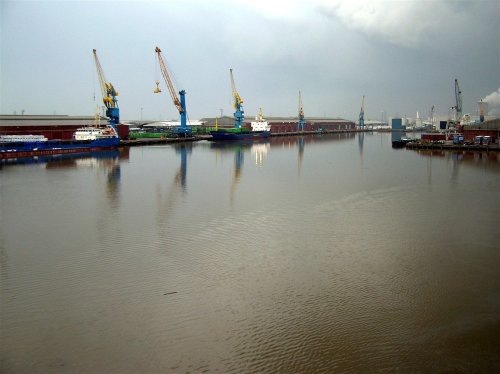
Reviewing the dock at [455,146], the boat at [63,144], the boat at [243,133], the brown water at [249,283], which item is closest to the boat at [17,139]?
the boat at [63,144]

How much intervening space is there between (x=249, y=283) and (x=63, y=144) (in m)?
15.1

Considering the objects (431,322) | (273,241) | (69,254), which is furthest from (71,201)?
(431,322)

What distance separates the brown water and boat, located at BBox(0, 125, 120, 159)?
8429mm

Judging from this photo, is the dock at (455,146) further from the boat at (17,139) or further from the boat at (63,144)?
the boat at (17,139)

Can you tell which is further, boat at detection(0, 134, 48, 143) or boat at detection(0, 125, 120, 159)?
boat at detection(0, 134, 48, 143)

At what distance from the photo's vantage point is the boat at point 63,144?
1473cm

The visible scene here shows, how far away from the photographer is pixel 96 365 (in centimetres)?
241

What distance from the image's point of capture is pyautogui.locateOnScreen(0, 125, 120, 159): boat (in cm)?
1473

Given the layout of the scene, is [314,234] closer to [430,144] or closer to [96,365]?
[96,365]

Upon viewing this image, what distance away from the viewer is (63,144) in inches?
653

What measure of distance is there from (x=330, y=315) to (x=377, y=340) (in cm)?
40

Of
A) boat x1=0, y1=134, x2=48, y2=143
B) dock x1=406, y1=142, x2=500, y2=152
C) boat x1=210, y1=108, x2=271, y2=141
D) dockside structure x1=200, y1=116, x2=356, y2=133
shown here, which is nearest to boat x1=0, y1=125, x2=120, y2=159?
boat x1=0, y1=134, x2=48, y2=143

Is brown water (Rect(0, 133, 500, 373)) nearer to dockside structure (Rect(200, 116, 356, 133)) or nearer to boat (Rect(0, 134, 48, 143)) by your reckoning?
boat (Rect(0, 134, 48, 143))

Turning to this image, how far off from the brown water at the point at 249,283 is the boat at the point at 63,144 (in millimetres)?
8429
